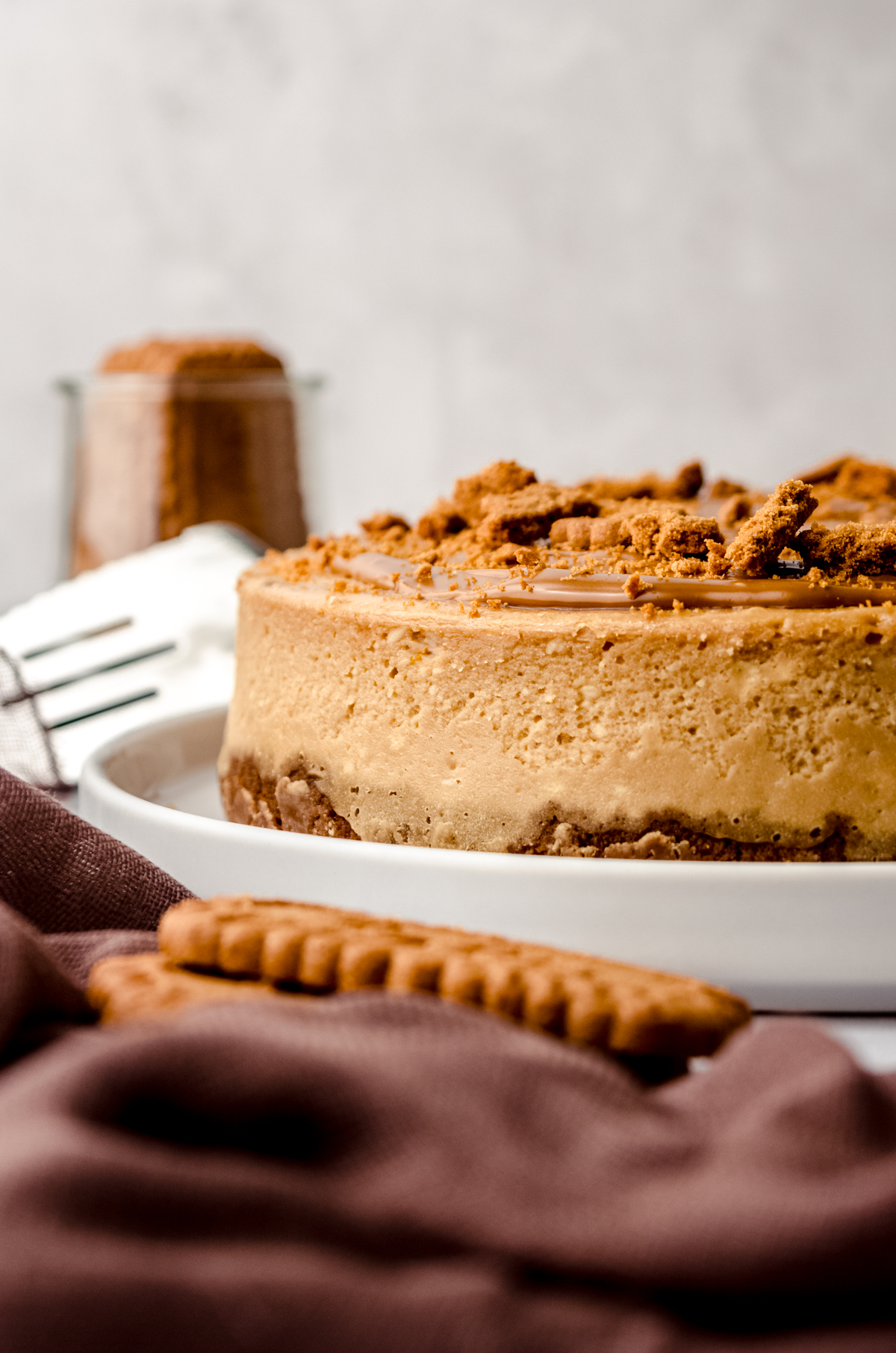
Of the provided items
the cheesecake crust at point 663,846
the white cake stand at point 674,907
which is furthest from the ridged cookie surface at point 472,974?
the cheesecake crust at point 663,846

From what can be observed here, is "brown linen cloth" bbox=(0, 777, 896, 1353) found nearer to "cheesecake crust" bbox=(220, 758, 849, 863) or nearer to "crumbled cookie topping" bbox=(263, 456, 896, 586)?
"cheesecake crust" bbox=(220, 758, 849, 863)

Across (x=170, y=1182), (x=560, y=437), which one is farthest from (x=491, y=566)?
(x=560, y=437)

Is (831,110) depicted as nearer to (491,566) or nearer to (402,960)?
(491,566)

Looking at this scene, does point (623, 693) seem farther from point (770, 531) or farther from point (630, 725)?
point (770, 531)

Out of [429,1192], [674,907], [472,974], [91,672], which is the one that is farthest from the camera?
[91,672]

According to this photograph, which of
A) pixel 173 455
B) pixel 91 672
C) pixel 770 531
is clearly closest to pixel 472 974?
pixel 770 531

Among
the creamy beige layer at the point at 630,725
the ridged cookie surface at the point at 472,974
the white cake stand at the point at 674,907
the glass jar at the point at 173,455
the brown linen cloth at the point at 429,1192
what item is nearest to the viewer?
the brown linen cloth at the point at 429,1192

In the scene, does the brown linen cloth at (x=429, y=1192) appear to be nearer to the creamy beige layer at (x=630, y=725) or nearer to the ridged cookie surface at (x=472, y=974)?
the ridged cookie surface at (x=472, y=974)
